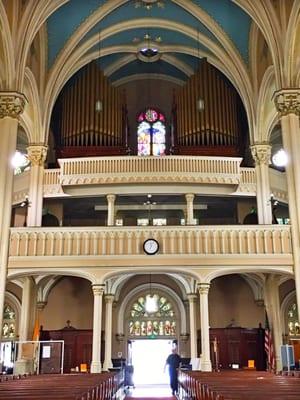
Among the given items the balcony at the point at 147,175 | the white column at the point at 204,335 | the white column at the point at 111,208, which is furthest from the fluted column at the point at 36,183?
the white column at the point at 204,335

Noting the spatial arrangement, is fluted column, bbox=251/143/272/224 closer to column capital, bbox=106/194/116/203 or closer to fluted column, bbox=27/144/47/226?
column capital, bbox=106/194/116/203

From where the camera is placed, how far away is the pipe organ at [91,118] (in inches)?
886

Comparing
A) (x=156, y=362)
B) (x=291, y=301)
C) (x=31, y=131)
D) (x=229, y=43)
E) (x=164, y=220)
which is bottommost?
(x=156, y=362)

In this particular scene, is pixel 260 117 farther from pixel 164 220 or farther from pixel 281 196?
pixel 164 220

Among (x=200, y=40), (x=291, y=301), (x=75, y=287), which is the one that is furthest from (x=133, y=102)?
(x=291, y=301)

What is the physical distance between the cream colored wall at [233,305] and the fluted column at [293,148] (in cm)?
810

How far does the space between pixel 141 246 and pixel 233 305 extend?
838 cm

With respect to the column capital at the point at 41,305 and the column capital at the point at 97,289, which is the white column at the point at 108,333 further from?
the column capital at the point at 41,305

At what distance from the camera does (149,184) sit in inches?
850

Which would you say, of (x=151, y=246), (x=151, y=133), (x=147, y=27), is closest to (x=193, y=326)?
(x=151, y=246)

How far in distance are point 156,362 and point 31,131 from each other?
487 inches

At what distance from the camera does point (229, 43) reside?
71.4 feet

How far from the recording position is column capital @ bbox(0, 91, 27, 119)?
16.9 metres

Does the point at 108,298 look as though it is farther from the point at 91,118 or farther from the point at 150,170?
the point at 91,118
